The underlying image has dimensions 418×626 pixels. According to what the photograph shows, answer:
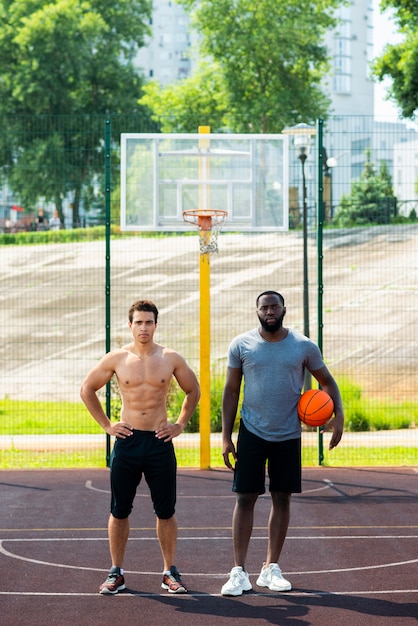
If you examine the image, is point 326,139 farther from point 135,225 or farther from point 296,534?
point 296,534

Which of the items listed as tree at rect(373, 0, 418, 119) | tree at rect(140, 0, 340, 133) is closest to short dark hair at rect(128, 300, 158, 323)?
tree at rect(373, 0, 418, 119)

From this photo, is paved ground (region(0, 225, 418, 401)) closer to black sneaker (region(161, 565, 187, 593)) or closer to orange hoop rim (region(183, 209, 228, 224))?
orange hoop rim (region(183, 209, 228, 224))

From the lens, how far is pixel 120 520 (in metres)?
7.51

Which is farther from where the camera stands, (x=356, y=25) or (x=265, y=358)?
(x=356, y=25)

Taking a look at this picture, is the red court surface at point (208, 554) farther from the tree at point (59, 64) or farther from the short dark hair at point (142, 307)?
the tree at point (59, 64)

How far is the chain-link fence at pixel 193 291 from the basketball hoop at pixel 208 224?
1243 mm

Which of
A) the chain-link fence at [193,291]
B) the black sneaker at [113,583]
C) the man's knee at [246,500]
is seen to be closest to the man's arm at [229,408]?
the man's knee at [246,500]

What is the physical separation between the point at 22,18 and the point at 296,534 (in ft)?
166

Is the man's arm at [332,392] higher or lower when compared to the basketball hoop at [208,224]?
lower

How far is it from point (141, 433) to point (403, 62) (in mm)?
21688

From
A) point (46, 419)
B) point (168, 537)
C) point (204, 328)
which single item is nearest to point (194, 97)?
point (46, 419)

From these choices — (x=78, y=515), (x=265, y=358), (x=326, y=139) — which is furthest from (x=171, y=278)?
(x=265, y=358)

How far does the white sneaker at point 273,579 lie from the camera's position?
24.3ft

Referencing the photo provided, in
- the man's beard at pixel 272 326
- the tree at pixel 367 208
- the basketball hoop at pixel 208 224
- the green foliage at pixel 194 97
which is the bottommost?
the man's beard at pixel 272 326
